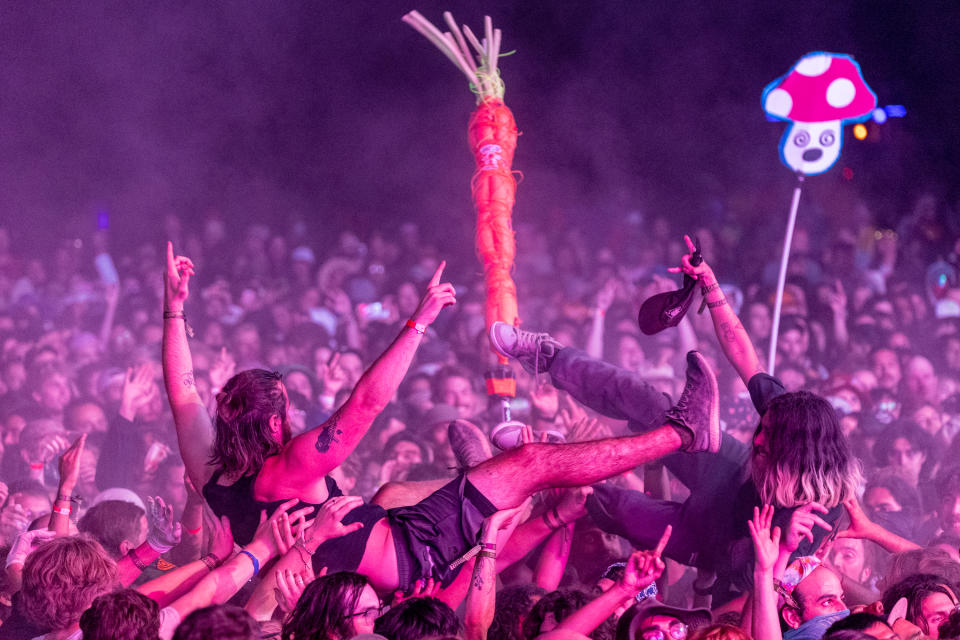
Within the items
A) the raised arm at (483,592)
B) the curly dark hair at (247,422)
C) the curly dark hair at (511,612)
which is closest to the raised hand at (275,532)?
the curly dark hair at (247,422)

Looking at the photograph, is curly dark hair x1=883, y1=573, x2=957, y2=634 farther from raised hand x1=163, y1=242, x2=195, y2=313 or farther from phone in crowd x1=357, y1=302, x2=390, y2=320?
phone in crowd x1=357, y1=302, x2=390, y2=320

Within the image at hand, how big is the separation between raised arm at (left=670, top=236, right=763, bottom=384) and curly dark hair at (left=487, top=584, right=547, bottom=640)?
4.50 feet

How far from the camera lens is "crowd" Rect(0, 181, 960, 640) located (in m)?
2.39

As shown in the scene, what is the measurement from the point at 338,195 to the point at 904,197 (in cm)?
538

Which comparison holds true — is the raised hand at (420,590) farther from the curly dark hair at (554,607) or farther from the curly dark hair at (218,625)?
the curly dark hair at (218,625)

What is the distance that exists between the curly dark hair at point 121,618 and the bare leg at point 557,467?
1.12 metres

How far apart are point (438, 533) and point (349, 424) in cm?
43

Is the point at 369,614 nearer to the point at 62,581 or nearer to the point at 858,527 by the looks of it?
the point at 62,581

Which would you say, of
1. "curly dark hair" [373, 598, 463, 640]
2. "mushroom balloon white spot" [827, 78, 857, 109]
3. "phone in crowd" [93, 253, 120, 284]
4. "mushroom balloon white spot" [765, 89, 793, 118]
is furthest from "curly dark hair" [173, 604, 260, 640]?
"phone in crowd" [93, 253, 120, 284]

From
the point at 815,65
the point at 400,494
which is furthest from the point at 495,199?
the point at 815,65

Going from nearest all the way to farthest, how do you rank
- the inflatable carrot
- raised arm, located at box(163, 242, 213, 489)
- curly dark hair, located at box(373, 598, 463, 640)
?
curly dark hair, located at box(373, 598, 463, 640)
raised arm, located at box(163, 242, 213, 489)
the inflatable carrot

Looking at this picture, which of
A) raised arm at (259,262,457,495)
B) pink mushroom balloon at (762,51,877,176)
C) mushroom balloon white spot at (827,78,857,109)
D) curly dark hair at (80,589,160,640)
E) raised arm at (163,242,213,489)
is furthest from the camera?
mushroom balloon white spot at (827,78,857,109)

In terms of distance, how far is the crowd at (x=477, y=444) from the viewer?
2.39 meters

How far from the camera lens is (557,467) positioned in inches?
110
